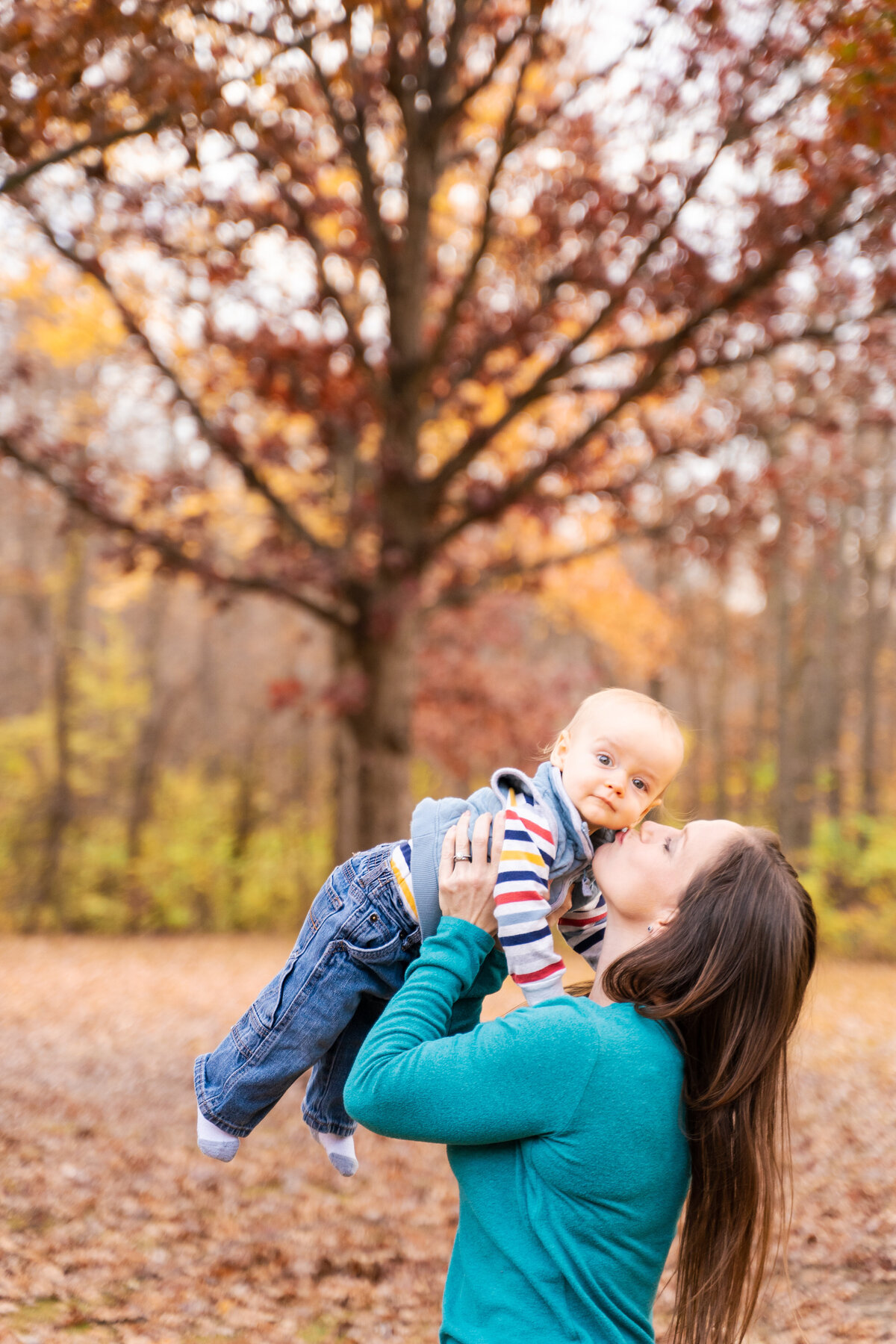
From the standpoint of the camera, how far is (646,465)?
8.02 m

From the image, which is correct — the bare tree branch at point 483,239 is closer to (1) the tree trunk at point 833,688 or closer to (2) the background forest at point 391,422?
(2) the background forest at point 391,422

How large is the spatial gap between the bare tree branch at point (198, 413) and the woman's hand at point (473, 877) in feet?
18.2

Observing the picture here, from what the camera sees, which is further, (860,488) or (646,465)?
(860,488)

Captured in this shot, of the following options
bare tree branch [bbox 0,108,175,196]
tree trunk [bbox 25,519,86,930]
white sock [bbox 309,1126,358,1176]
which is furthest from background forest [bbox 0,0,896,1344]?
tree trunk [bbox 25,519,86,930]

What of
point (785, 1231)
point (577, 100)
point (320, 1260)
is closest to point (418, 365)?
point (577, 100)

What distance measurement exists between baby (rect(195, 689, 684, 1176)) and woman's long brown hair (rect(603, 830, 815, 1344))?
39cm

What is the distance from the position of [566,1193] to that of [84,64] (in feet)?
13.5

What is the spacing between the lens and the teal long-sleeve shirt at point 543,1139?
174 centimetres

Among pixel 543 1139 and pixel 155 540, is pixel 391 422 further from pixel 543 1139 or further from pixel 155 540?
pixel 543 1139

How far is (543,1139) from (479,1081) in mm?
184

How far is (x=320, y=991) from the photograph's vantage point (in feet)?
7.79

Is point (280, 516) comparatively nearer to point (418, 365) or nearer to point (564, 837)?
point (418, 365)

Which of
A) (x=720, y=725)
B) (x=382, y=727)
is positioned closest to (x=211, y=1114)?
(x=382, y=727)

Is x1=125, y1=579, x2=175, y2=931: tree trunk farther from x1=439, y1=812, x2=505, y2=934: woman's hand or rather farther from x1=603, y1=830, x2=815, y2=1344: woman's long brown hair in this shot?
x1=603, y1=830, x2=815, y2=1344: woman's long brown hair
